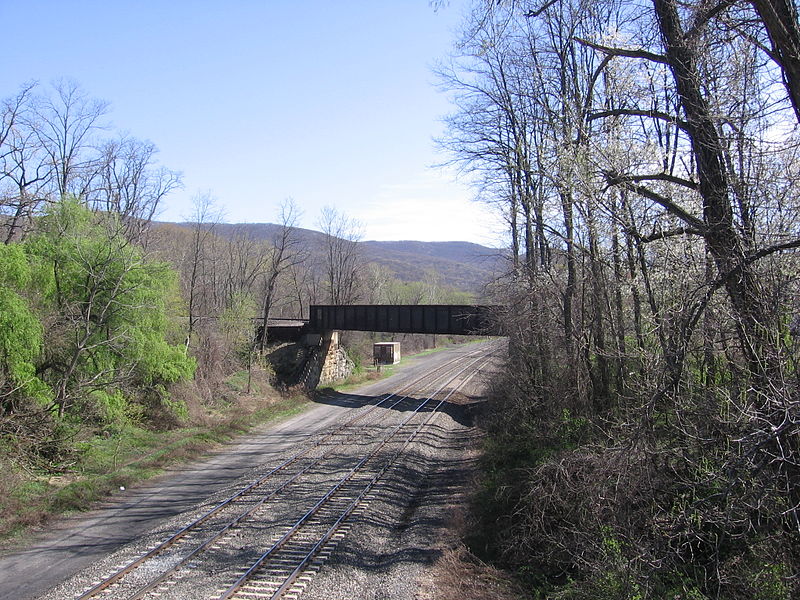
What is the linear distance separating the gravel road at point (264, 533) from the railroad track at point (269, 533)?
15 cm

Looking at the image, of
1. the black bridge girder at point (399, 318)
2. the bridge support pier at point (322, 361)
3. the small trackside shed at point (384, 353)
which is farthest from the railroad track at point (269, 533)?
the small trackside shed at point (384, 353)

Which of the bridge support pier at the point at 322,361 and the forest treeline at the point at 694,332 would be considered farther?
the bridge support pier at the point at 322,361

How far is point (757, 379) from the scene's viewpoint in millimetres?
5508

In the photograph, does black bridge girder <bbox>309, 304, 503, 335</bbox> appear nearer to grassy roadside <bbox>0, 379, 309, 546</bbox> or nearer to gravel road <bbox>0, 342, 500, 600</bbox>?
gravel road <bbox>0, 342, 500, 600</bbox>

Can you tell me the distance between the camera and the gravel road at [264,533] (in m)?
10.0

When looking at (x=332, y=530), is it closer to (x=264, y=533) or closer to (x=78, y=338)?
(x=264, y=533)

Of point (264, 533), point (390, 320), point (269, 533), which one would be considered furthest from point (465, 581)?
point (390, 320)

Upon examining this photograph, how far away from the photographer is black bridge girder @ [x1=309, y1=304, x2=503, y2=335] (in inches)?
1294

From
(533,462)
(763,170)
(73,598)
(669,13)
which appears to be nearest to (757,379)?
(763,170)

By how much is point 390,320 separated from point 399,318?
872 mm

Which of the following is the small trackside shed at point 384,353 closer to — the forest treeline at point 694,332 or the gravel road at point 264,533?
the gravel road at point 264,533

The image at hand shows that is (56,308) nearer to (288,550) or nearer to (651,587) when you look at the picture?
(288,550)

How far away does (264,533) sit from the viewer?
40.7 feet

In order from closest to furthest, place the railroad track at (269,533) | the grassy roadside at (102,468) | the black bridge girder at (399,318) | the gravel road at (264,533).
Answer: the railroad track at (269,533), the gravel road at (264,533), the grassy roadside at (102,468), the black bridge girder at (399,318)
